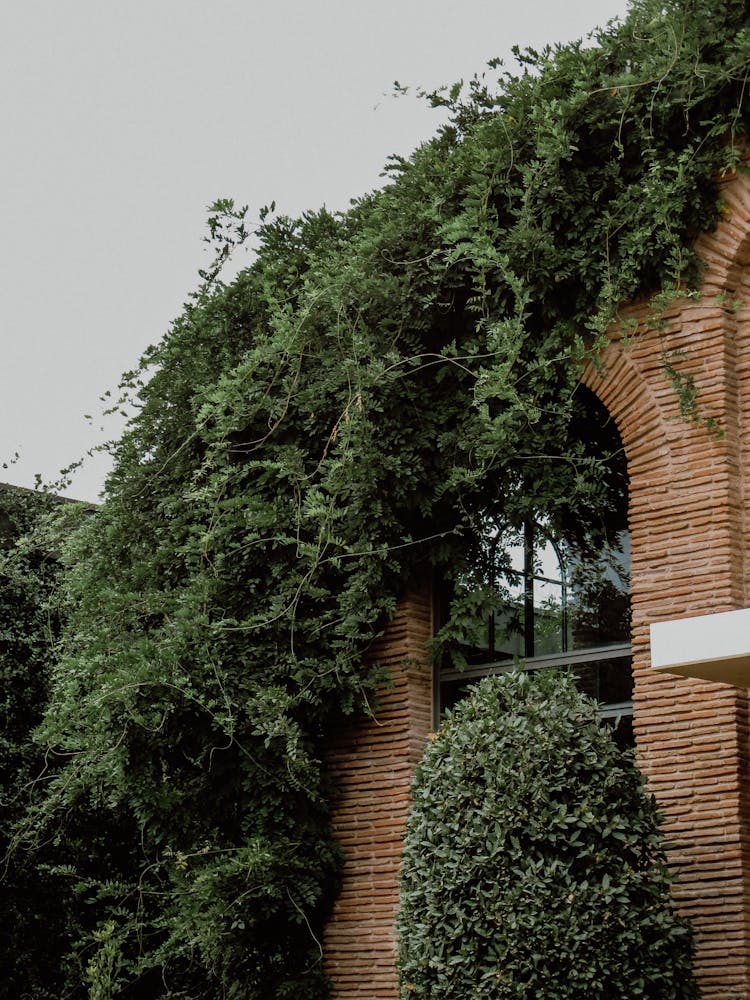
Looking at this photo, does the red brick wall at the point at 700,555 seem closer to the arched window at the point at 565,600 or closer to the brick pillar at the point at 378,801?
the arched window at the point at 565,600

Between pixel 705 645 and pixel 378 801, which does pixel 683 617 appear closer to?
pixel 705 645

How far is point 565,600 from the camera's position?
31.1ft

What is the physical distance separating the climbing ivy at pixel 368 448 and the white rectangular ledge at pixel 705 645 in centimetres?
225

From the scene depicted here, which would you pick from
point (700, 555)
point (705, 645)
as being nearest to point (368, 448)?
point (700, 555)

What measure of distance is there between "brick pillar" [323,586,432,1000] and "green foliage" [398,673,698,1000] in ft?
6.46

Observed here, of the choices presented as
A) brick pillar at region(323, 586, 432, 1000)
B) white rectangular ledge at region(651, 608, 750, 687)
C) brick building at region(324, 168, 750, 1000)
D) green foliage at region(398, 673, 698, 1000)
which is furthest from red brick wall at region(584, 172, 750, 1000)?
brick pillar at region(323, 586, 432, 1000)

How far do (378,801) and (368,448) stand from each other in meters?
2.63

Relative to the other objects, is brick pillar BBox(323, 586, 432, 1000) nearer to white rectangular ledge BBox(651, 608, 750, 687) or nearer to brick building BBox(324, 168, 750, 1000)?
brick building BBox(324, 168, 750, 1000)

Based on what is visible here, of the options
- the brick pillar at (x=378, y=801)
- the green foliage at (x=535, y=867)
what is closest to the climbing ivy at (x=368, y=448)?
the brick pillar at (x=378, y=801)

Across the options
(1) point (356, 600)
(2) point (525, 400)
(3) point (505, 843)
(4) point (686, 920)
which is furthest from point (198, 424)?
(4) point (686, 920)

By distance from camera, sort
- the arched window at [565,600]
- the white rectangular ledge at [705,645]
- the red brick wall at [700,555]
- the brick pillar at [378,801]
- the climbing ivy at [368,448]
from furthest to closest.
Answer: the brick pillar at [378,801], the arched window at [565,600], the climbing ivy at [368,448], the red brick wall at [700,555], the white rectangular ledge at [705,645]

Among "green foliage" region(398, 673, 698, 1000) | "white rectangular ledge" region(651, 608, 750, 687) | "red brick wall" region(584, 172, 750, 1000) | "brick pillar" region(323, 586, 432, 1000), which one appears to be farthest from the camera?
"brick pillar" region(323, 586, 432, 1000)

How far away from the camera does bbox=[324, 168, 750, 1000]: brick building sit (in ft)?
25.5

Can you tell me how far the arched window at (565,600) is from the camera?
9.15 metres
